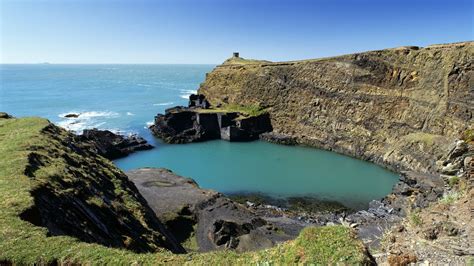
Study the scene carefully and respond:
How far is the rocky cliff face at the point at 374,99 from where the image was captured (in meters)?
50.8

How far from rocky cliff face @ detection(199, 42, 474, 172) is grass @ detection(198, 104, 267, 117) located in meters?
1.44

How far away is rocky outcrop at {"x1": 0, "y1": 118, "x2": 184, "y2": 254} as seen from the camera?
38.4 feet

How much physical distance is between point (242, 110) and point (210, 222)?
164 feet

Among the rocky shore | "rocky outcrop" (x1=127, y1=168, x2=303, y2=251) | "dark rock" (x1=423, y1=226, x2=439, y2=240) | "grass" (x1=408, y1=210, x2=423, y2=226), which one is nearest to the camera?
"dark rock" (x1=423, y1=226, x2=439, y2=240)

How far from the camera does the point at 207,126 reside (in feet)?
231

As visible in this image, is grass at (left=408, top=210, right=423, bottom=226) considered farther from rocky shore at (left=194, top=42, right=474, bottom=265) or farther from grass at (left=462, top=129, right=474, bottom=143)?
rocky shore at (left=194, top=42, right=474, bottom=265)

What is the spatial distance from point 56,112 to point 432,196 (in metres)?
91.2

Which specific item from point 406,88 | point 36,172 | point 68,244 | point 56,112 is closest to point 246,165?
point 406,88

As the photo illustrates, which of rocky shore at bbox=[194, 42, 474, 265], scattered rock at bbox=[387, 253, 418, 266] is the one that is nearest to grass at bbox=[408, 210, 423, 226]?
scattered rock at bbox=[387, 253, 418, 266]

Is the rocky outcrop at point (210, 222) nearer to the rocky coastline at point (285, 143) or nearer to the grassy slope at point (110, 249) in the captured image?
the rocky coastline at point (285, 143)

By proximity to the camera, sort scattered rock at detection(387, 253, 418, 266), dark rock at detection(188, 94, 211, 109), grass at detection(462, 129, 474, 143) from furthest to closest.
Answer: dark rock at detection(188, 94, 211, 109) → grass at detection(462, 129, 474, 143) → scattered rock at detection(387, 253, 418, 266)

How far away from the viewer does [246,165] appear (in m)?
53.3

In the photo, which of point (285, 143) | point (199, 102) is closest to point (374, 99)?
point (285, 143)

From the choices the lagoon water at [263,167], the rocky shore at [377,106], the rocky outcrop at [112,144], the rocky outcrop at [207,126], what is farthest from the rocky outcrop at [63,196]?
the rocky outcrop at [207,126]
